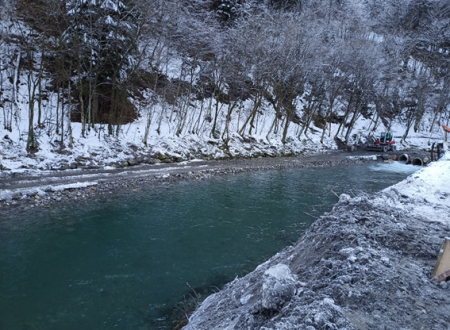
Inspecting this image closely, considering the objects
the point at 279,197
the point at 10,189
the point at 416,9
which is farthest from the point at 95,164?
the point at 416,9

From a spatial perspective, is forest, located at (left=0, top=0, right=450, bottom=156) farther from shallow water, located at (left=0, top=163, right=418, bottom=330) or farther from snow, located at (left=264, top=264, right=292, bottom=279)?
snow, located at (left=264, top=264, right=292, bottom=279)

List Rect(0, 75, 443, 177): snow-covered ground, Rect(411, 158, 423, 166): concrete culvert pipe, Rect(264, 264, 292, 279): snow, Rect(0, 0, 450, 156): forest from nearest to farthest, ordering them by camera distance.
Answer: Rect(264, 264, 292, 279): snow
Rect(0, 75, 443, 177): snow-covered ground
Rect(0, 0, 450, 156): forest
Rect(411, 158, 423, 166): concrete culvert pipe

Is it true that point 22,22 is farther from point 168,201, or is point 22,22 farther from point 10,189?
point 168,201

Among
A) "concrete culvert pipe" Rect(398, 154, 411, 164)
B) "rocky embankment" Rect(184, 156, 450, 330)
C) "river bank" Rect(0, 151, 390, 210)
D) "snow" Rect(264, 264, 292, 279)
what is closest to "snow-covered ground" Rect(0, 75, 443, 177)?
"river bank" Rect(0, 151, 390, 210)

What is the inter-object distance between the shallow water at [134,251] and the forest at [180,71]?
868cm

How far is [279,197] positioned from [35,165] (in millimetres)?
12347

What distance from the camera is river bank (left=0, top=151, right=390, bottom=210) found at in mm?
10070

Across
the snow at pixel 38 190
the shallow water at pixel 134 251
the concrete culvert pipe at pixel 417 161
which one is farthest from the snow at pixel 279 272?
the concrete culvert pipe at pixel 417 161

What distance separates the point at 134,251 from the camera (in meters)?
7.06

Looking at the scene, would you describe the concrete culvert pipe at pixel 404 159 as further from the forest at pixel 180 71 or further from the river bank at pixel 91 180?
the river bank at pixel 91 180

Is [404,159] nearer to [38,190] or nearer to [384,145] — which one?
[384,145]

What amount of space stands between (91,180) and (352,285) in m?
12.6

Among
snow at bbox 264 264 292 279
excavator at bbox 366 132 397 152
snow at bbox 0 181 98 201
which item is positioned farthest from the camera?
excavator at bbox 366 132 397 152

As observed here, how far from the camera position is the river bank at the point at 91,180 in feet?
33.0
